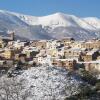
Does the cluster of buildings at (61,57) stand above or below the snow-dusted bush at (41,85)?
above

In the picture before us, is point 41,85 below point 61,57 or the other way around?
below

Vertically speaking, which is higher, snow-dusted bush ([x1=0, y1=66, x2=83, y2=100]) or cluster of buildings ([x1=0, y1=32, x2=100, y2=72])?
cluster of buildings ([x1=0, y1=32, x2=100, y2=72])

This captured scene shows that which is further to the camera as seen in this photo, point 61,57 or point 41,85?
point 61,57

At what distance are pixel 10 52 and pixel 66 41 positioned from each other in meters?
27.8

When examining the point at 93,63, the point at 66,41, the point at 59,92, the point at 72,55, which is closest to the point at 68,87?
the point at 59,92

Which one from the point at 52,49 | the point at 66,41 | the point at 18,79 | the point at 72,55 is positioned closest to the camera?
the point at 18,79

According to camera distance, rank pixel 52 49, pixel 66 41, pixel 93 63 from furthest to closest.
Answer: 1. pixel 66 41
2. pixel 52 49
3. pixel 93 63

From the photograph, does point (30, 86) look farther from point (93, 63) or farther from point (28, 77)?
point (93, 63)

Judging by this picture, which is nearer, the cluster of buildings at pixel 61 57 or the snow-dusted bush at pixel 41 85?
the snow-dusted bush at pixel 41 85

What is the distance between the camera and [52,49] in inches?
3720

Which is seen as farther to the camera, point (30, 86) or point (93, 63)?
point (93, 63)

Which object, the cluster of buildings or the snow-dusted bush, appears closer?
the snow-dusted bush

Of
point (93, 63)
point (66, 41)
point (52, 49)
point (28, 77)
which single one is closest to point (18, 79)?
point (28, 77)

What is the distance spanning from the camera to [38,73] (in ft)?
148
